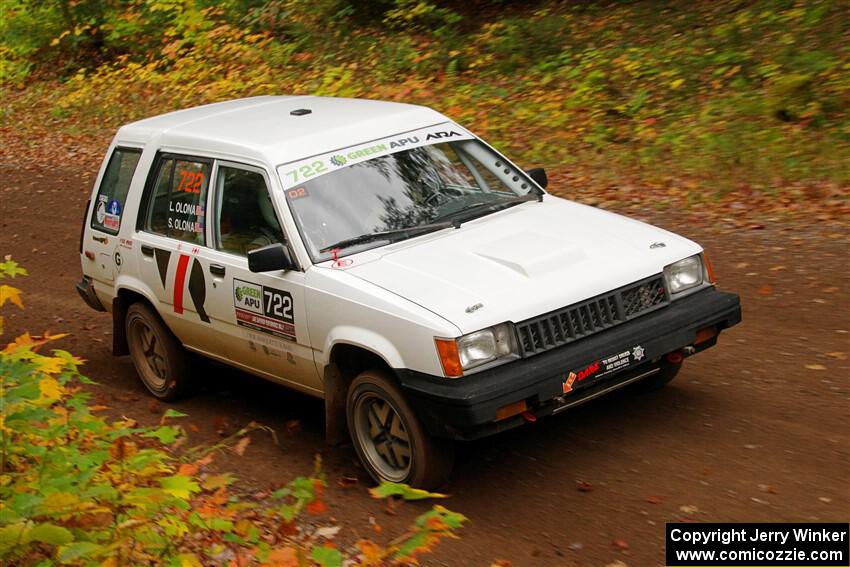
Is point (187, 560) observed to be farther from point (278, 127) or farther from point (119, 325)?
point (119, 325)

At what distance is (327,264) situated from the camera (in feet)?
19.2

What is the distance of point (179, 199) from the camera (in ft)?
23.0

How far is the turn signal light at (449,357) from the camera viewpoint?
504 centimetres

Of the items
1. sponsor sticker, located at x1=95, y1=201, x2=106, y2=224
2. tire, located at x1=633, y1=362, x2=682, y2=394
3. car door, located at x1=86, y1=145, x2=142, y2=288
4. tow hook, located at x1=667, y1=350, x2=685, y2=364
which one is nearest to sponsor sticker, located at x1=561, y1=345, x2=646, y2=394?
tow hook, located at x1=667, y1=350, x2=685, y2=364

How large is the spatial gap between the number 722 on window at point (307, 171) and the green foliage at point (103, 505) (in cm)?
189

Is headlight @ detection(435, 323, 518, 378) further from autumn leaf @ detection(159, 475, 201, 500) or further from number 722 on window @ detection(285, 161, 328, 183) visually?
number 722 on window @ detection(285, 161, 328, 183)

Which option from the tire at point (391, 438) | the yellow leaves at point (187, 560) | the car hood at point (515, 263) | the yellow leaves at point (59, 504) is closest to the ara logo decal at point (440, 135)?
the car hood at point (515, 263)

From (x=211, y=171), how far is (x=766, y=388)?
3907 millimetres

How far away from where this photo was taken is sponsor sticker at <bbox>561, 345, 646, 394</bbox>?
5.22 m

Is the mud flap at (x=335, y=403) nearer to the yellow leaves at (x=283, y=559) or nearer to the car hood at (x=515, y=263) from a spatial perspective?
the car hood at (x=515, y=263)

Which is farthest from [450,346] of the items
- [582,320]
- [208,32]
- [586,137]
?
[208,32]

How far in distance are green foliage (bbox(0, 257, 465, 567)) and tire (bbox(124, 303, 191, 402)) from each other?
7.15 feet

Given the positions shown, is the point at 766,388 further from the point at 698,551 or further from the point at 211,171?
the point at 211,171

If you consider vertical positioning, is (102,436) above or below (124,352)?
above
